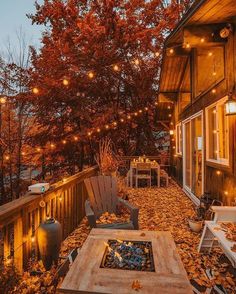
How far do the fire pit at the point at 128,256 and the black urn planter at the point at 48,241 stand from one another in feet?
2.28

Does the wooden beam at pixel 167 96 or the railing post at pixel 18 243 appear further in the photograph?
the wooden beam at pixel 167 96

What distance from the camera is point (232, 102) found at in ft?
10.4

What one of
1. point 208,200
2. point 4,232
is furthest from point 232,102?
point 4,232

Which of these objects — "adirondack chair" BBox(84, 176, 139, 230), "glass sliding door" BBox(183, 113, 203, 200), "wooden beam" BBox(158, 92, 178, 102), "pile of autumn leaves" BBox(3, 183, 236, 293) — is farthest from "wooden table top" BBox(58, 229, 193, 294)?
"wooden beam" BBox(158, 92, 178, 102)

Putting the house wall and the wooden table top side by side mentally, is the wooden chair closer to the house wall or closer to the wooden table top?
the house wall

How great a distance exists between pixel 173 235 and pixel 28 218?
233cm

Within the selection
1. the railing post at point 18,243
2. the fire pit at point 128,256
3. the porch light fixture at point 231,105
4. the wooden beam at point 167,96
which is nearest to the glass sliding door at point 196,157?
the porch light fixture at point 231,105

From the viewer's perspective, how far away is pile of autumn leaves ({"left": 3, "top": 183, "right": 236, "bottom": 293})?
2141 mm

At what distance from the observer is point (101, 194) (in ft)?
13.0

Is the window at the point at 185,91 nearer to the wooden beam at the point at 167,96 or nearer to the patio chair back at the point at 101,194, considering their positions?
the wooden beam at the point at 167,96

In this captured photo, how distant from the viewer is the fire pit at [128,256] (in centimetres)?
173

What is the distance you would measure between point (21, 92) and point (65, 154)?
12.3 feet

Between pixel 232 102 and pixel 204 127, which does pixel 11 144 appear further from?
pixel 232 102

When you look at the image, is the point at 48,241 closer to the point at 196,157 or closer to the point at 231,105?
the point at 231,105
